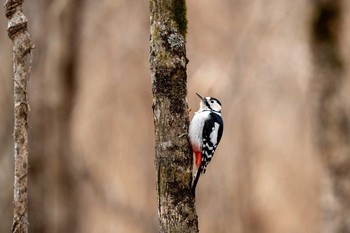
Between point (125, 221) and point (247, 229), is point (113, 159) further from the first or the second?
point (247, 229)

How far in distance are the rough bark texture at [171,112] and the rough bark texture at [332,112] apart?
4.35 m

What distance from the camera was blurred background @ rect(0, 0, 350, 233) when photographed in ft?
28.8

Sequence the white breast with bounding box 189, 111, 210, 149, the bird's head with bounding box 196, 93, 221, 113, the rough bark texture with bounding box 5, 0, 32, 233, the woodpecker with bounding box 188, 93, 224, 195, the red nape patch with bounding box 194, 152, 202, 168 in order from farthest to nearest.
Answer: the bird's head with bounding box 196, 93, 221, 113
the red nape patch with bounding box 194, 152, 202, 168
the woodpecker with bounding box 188, 93, 224, 195
the white breast with bounding box 189, 111, 210, 149
the rough bark texture with bounding box 5, 0, 32, 233

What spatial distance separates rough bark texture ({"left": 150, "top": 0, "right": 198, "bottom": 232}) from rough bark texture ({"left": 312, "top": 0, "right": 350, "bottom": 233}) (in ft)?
14.3

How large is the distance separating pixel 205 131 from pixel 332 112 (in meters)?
3.44

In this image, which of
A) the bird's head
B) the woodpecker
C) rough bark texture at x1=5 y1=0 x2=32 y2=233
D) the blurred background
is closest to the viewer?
rough bark texture at x1=5 y1=0 x2=32 y2=233

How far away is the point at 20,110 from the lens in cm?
326

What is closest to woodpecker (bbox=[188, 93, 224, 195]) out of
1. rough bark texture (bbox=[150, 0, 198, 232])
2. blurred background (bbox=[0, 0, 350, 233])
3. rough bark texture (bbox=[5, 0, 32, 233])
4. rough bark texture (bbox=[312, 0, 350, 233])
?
rough bark texture (bbox=[150, 0, 198, 232])

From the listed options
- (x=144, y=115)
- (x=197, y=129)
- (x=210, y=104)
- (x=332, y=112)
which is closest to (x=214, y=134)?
(x=210, y=104)

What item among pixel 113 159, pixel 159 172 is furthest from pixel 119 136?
pixel 159 172

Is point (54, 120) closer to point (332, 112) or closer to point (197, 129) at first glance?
point (332, 112)

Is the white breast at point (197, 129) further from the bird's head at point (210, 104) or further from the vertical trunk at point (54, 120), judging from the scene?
the vertical trunk at point (54, 120)

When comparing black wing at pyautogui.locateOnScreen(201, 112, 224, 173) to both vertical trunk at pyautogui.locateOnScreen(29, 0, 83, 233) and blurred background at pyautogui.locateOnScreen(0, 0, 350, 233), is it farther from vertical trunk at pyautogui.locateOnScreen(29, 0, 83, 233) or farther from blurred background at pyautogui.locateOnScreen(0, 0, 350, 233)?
vertical trunk at pyautogui.locateOnScreen(29, 0, 83, 233)

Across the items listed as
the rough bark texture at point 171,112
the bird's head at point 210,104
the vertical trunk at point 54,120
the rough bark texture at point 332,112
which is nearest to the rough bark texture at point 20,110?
the rough bark texture at point 171,112
